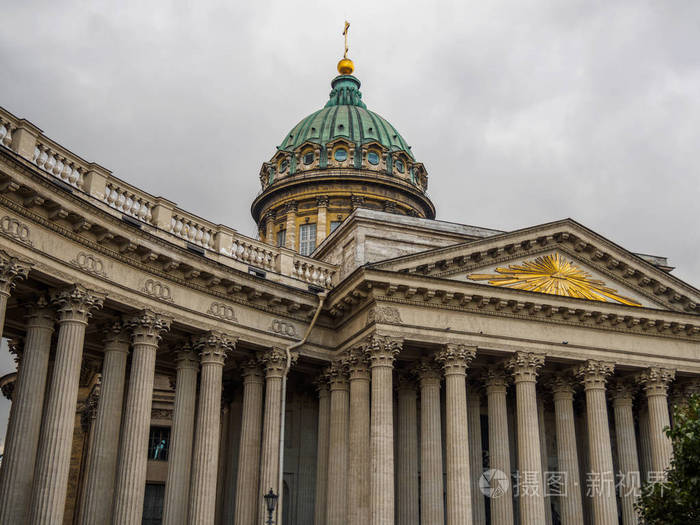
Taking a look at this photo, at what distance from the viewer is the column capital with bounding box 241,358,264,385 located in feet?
93.6

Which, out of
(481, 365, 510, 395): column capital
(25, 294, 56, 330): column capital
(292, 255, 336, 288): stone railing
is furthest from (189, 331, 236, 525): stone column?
(481, 365, 510, 395): column capital

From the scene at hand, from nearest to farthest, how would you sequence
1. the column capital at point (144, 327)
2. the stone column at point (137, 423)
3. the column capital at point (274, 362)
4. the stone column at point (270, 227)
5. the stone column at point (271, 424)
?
the stone column at point (137, 423)
the column capital at point (144, 327)
the stone column at point (271, 424)
the column capital at point (274, 362)
the stone column at point (270, 227)

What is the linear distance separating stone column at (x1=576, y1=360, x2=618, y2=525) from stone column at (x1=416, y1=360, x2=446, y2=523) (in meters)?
5.52

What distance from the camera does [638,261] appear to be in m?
31.6

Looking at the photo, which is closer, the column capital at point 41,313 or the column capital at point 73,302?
the column capital at point 73,302

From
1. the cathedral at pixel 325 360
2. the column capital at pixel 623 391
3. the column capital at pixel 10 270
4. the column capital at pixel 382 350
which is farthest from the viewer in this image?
the column capital at pixel 623 391

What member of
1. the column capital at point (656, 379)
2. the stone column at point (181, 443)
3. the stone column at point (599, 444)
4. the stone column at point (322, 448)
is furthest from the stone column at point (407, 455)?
the column capital at point (656, 379)

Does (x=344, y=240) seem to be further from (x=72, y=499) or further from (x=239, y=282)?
(x=72, y=499)

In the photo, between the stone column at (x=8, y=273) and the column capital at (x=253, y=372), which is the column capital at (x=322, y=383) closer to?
the column capital at (x=253, y=372)

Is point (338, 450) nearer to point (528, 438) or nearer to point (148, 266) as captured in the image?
point (528, 438)

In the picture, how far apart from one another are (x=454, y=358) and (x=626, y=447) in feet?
27.5

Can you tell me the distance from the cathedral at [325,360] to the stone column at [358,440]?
0.21 ft

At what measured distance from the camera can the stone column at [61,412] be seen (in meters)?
21.1

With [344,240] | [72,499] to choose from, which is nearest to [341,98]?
[344,240]
